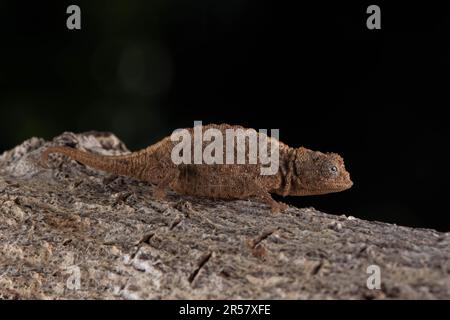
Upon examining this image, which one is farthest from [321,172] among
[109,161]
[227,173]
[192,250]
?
[109,161]

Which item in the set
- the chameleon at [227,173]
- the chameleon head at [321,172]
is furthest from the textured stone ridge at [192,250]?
the chameleon head at [321,172]

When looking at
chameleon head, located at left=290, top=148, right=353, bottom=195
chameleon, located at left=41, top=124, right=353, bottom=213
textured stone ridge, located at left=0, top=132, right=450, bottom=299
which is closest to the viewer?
textured stone ridge, located at left=0, top=132, right=450, bottom=299

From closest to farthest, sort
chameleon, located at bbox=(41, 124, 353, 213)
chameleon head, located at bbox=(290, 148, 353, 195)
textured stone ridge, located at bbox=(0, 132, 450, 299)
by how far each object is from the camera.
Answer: textured stone ridge, located at bbox=(0, 132, 450, 299) < chameleon, located at bbox=(41, 124, 353, 213) < chameleon head, located at bbox=(290, 148, 353, 195)

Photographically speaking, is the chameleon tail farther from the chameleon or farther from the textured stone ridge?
the textured stone ridge

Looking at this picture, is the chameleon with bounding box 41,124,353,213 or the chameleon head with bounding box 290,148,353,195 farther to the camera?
the chameleon head with bounding box 290,148,353,195

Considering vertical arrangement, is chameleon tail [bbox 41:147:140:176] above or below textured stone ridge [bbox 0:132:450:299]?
above

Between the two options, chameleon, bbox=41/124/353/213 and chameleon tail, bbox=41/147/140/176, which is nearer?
chameleon, bbox=41/124/353/213

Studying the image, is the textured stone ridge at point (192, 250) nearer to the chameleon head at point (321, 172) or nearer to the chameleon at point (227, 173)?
the chameleon at point (227, 173)

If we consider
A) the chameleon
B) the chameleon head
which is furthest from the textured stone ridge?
the chameleon head

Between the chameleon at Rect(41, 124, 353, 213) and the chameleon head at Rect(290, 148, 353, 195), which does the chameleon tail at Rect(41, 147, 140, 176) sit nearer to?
the chameleon at Rect(41, 124, 353, 213)
